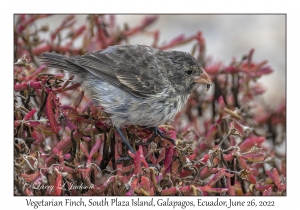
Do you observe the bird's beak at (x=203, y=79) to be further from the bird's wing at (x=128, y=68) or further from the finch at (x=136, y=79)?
the bird's wing at (x=128, y=68)

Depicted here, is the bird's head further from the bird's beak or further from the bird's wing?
the bird's wing

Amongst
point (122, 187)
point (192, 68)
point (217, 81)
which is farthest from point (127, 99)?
point (122, 187)

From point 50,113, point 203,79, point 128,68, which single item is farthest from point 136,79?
point 50,113

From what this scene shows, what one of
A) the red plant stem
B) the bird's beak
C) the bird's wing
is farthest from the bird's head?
the red plant stem

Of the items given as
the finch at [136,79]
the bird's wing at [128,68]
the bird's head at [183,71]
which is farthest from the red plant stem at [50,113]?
the bird's head at [183,71]

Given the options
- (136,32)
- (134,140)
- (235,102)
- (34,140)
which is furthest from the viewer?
(136,32)

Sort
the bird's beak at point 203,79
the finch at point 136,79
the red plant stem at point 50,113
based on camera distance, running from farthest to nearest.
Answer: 1. the bird's beak at point 203,79
2. the finch at point 136,79
3. the red plant stem at point 50,113

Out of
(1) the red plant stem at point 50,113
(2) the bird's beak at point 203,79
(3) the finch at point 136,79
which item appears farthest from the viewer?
(2) the bird's beak at point 203,79

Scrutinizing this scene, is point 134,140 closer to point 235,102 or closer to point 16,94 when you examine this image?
point 16,94
